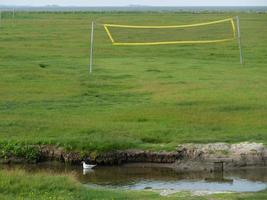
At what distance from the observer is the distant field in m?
18.4

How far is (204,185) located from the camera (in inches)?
615

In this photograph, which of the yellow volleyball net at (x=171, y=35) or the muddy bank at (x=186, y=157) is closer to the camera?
the muddy bank at (x=186, y=157)

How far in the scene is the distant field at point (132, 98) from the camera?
18.4 metres

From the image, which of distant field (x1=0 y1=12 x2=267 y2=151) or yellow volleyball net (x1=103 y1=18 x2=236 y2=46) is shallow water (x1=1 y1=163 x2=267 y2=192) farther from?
yellow volleyball net (x1=103 y1=18 x2=236 y2=46)

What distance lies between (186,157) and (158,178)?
125 centimetres

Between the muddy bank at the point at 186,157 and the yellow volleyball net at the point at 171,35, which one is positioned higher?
the yellow volleyball net at the point at 171,35

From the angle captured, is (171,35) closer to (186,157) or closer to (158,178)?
(186,157)

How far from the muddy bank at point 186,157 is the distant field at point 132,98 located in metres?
0.23

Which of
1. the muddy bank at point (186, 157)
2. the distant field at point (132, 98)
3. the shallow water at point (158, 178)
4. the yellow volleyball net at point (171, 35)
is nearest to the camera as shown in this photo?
the shallow water at point (158, 178)

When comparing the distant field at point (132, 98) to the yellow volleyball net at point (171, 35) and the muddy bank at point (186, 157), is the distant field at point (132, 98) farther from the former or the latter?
the yellow volleyball net at point (171, 35)

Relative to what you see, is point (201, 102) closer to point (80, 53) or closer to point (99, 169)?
point (99, 169)

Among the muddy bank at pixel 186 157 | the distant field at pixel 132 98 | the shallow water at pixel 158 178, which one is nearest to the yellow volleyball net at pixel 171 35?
the distant field at pixel 132 98

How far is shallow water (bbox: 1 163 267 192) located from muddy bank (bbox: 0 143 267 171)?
274 mm

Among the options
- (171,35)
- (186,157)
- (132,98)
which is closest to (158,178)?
(186,157)
